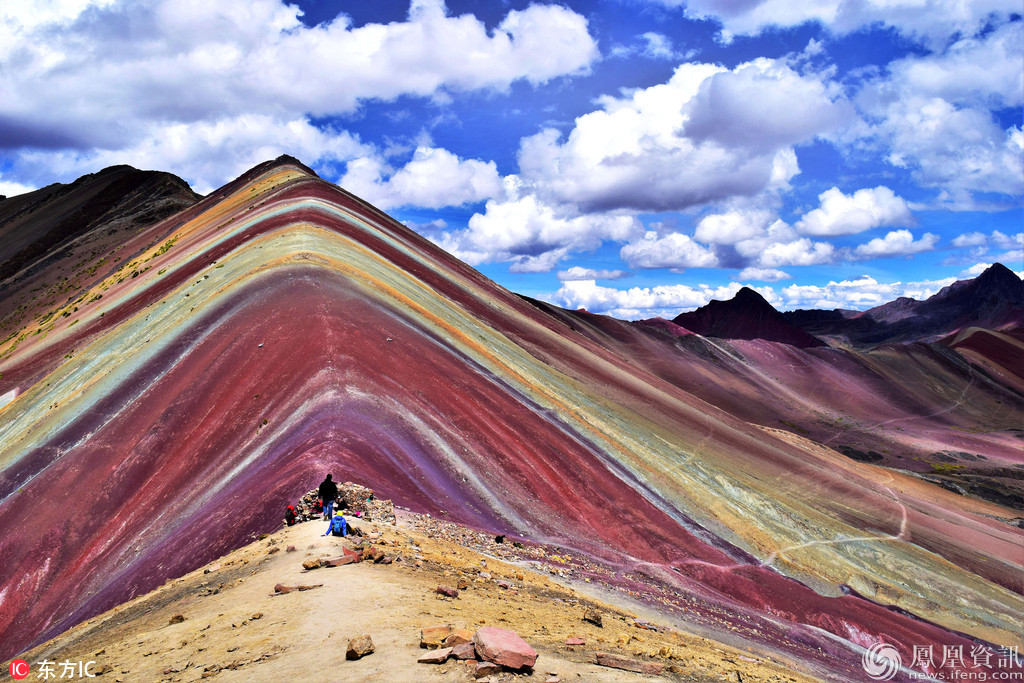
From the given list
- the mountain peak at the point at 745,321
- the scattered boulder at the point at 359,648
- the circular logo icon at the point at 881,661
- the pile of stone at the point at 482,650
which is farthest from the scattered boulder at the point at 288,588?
the mountain peak at the point at 745,321

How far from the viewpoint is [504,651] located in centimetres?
692

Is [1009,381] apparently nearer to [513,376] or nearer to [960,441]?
[960,441]

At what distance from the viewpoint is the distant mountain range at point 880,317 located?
151 m

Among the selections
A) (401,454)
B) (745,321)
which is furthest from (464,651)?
(745,321)

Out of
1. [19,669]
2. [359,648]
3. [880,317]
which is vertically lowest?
[19,669]

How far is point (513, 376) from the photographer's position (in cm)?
3103

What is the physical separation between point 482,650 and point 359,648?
1.52 m

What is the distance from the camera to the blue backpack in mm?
11836

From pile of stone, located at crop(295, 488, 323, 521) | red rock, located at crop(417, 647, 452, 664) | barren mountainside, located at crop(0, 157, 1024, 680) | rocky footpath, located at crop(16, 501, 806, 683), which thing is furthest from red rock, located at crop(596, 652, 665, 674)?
barren mountainside, located at crop(0, 157, 1024, 680)

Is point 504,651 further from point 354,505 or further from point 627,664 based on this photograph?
point 354,505

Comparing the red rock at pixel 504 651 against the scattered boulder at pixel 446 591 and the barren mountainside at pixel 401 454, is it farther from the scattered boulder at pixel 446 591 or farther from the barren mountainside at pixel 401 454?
the barren mountainside at pixel 401 454

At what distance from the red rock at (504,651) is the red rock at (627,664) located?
58.8 inches

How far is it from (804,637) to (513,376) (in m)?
16.7

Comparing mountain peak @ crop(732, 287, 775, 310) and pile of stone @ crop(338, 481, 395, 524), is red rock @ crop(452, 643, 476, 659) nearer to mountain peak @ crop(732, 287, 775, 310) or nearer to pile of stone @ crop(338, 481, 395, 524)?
pile of stone @ crop(338, 481, 395, 524)
